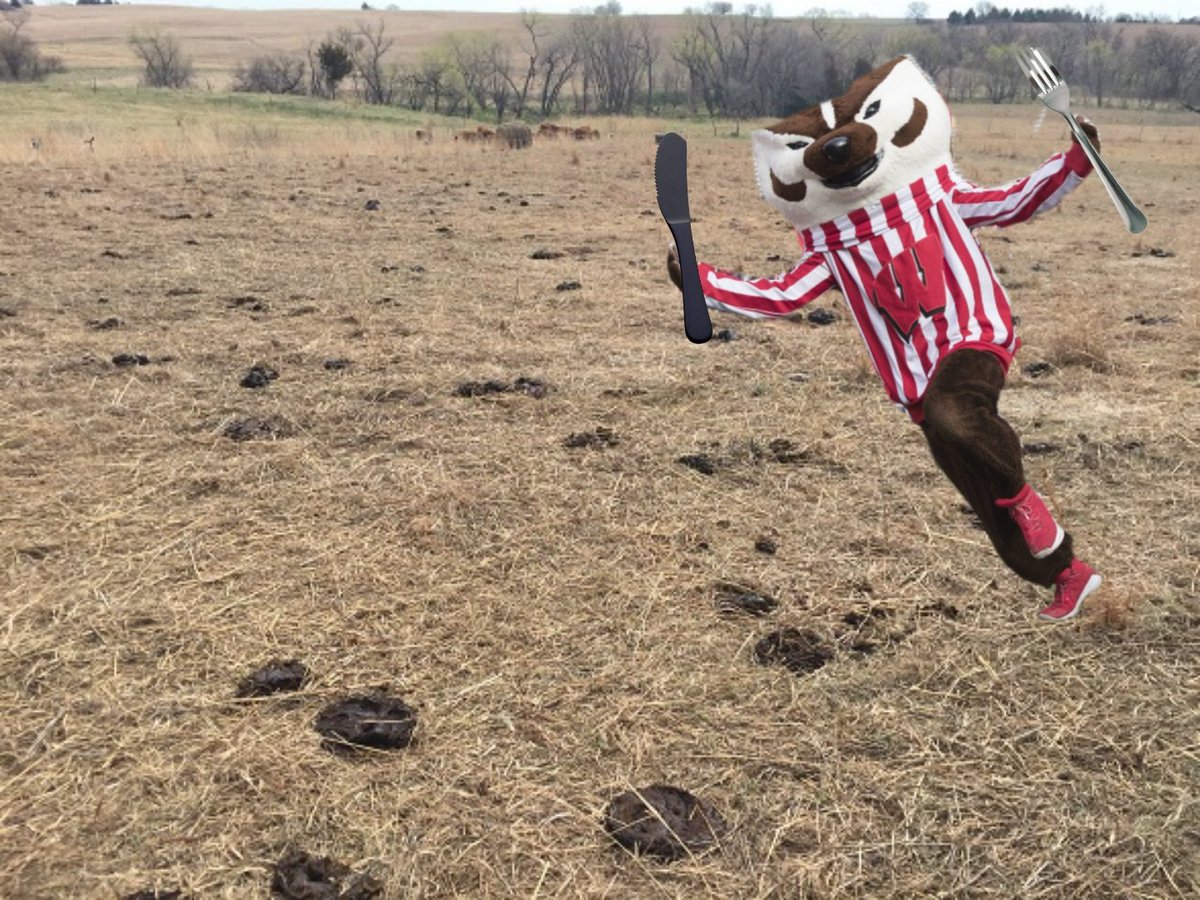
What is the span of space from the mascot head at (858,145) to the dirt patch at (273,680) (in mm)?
1994

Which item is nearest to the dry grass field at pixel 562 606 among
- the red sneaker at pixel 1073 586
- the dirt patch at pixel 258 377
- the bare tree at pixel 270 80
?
the dirt patch at pixel 258 377

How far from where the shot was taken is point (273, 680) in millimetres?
2924

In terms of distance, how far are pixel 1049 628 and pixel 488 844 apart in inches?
78.0

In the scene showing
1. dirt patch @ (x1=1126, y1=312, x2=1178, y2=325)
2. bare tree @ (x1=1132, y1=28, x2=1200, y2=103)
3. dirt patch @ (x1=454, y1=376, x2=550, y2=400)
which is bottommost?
dirt patch @ (x1=454, y1=376, x2=550, y2=400)

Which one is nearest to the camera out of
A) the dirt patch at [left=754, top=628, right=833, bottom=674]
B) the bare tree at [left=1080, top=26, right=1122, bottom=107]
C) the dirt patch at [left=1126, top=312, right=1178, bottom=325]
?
the dirt patch at [left=754, top=628, right=833, bottom=674]

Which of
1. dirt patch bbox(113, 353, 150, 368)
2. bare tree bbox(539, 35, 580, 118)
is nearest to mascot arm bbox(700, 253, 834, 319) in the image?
dirt patch bbox(113, 353, 150, 368)

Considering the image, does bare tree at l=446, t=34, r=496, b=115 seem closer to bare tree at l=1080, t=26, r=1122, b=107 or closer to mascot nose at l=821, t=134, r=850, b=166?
bare tree at l=1080, t=26, r=1122, b=107

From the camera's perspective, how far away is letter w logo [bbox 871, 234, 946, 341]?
9.05 ft

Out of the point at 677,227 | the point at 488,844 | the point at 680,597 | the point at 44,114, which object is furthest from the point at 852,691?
the point at 44,114

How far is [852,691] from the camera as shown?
2945 millimetres

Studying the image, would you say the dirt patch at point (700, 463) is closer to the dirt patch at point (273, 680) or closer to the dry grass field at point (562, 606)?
the dry grass field at point (562, 606)

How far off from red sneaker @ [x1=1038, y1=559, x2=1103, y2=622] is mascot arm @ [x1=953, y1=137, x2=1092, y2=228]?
1017 mm

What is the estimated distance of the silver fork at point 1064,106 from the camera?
8.37 feet

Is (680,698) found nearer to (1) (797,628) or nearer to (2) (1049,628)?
(1) (797,628)
